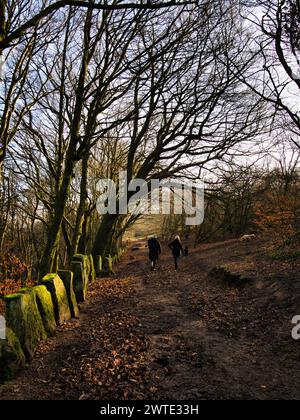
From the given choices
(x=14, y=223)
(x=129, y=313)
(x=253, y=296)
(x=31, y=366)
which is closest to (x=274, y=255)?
(x=253, y=296)

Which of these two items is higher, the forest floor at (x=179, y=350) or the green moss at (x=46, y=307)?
the green moss at (x=46, y=307)

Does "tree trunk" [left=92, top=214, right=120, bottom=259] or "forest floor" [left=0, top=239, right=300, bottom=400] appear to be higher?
"tree trunk" [left=92, top=214, right=120, bottom=259]

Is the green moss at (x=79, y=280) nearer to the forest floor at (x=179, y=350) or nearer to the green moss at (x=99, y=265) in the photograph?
the forest floor at (x=179, y=350)

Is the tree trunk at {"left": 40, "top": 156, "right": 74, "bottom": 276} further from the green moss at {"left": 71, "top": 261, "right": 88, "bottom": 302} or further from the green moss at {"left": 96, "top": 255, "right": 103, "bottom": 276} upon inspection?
the green moss at {"left": 96, "top": 255, "right": 103, "bottom": 276}

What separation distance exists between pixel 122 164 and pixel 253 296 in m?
16.8

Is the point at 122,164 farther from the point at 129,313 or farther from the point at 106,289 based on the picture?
the point at 129,313

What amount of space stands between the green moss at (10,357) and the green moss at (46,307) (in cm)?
111

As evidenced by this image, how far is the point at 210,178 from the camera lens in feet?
47.9

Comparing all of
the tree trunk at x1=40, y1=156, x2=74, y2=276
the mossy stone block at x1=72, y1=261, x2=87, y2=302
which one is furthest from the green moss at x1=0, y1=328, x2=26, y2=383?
the tree trunk at x1=40, y1=156, x2=74, y2=276

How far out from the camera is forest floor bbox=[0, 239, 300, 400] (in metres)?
4.08

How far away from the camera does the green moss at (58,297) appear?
651 centimetres

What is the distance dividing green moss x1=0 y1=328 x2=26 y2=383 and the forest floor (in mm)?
129

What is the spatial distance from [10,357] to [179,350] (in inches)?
99.5

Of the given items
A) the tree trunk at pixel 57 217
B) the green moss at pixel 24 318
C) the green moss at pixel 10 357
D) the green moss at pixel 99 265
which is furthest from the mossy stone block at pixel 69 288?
the green moss at pixel 99 265
